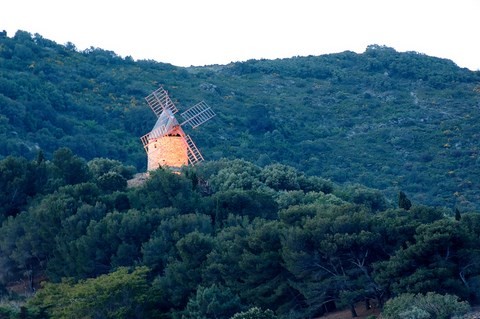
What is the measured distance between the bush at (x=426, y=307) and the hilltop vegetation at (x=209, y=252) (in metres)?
0.09

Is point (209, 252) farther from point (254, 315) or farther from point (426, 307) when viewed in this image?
point (426, 307)

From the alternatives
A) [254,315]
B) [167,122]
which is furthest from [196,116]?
[254,315]

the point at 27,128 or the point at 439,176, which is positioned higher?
the point at 27,128

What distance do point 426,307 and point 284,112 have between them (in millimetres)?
81532

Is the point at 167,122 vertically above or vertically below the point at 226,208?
above

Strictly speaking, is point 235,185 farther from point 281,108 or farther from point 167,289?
point 281,108

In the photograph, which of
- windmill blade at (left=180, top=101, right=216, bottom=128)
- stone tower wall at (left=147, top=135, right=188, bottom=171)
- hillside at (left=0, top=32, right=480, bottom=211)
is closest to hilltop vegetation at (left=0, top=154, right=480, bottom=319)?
stone tower wall at (left=147, top=135, right=188, bottom=171)

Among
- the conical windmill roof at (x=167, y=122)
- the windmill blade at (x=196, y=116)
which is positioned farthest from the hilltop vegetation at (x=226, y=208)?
the windmill blade at (x=196, y=116)

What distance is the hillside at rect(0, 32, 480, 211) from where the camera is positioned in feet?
324

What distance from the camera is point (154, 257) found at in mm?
52469

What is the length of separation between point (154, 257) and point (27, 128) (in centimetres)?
4733

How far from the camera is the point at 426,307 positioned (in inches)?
1571

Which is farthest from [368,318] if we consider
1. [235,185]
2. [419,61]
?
[419,61]

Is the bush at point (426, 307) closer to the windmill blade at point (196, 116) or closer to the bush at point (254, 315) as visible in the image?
the bush at point (254, 315)
